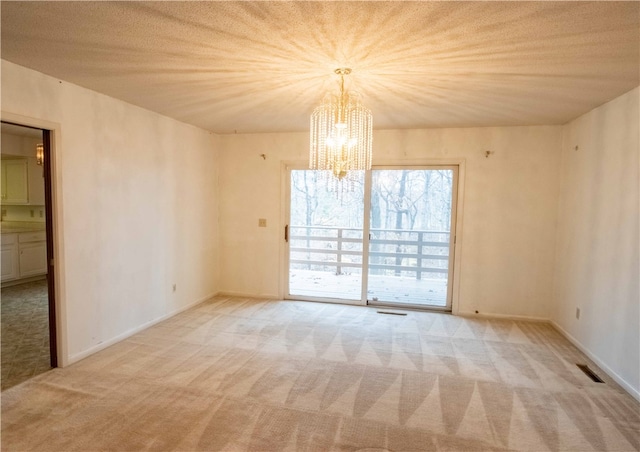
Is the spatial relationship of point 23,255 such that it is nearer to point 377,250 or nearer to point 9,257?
point 9,257

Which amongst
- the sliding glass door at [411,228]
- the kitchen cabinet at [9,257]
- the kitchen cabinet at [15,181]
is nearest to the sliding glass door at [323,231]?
the sliding glass door at [411,228]

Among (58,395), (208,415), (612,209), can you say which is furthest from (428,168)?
(58,395)

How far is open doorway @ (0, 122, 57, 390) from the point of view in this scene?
136 inches

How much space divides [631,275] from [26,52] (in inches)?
182

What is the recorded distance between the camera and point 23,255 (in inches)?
217

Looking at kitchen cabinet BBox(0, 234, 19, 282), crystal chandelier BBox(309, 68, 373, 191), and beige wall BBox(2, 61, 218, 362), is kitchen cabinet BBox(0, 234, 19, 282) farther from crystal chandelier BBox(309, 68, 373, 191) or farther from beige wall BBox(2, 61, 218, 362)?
crystal chandelier BBox(309, 68, 373, 191)

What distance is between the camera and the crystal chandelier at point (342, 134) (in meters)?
2.61

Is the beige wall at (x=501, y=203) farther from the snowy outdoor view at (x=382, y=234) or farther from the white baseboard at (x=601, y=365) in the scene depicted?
the white baseboard at (x=601, y=365)

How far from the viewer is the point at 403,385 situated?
8.87 ft

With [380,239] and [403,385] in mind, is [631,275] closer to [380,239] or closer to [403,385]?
[403,385]

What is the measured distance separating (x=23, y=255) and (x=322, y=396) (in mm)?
5640

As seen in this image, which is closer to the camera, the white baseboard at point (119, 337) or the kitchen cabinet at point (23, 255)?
the white baseboard at point (119, 337)

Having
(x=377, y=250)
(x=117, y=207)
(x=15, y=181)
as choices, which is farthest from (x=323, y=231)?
(x=15, y=181)

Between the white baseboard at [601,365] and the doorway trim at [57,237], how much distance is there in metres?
4.45
